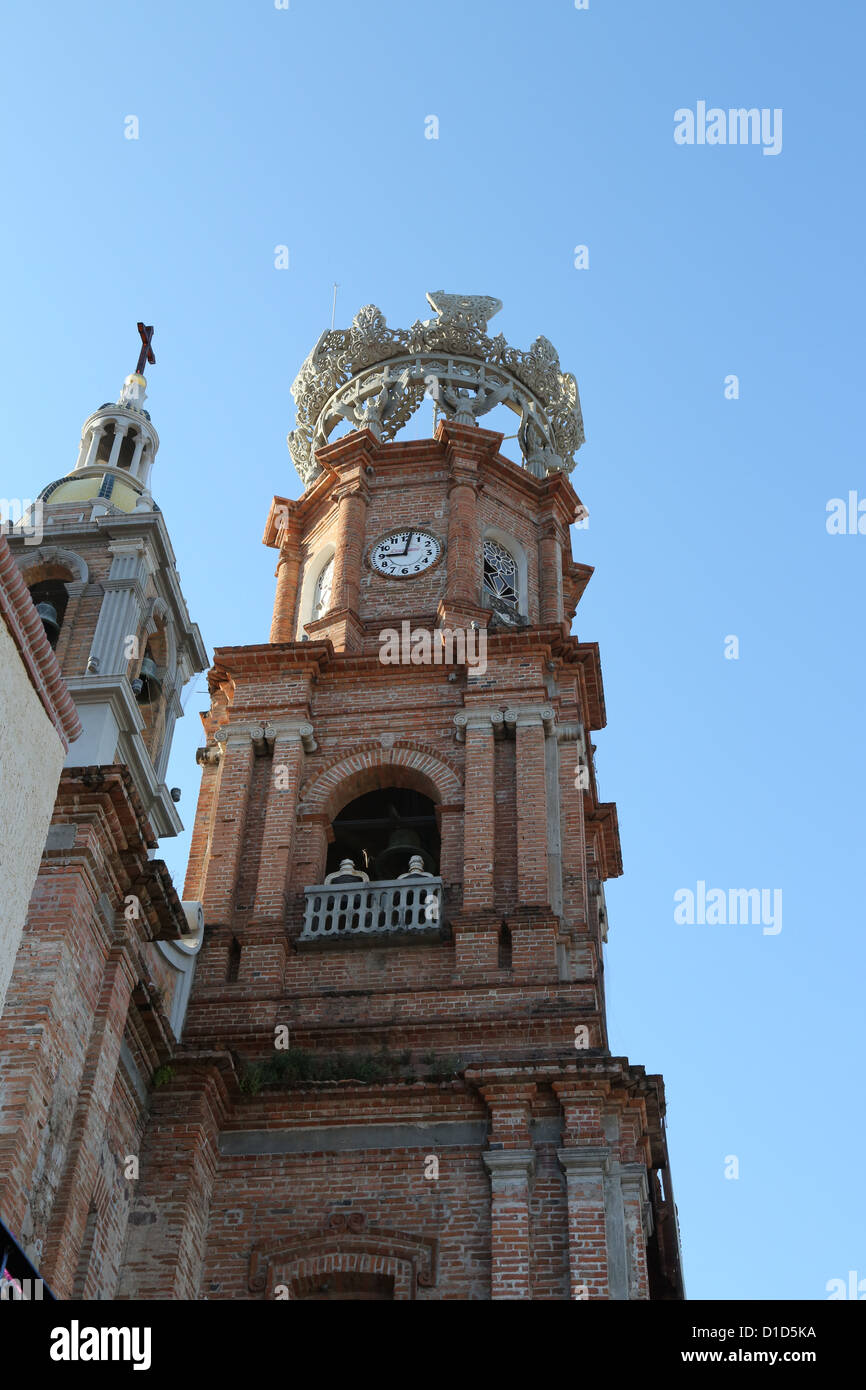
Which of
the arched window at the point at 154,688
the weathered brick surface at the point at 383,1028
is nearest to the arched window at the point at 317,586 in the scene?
the weathered brick surface at the point at 383,1028

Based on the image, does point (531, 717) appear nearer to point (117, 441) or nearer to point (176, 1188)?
point (117, 441)

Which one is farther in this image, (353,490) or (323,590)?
(353,490)

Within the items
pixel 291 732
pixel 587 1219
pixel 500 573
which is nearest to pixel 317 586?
pixel 500 573

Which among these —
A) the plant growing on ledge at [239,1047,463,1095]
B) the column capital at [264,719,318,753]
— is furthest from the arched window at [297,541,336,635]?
the plant growing on ledge at [239,1047,463,1095]

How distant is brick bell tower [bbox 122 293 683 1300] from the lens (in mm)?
19344

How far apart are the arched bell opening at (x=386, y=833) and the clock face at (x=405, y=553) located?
4.37m

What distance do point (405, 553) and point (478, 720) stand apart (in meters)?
5.19

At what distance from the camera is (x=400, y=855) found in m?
25.2

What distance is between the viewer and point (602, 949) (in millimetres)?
28094

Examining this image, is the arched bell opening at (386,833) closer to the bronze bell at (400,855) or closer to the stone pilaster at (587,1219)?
the bronze bell at (400,855)

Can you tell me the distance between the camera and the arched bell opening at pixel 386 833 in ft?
82.7
